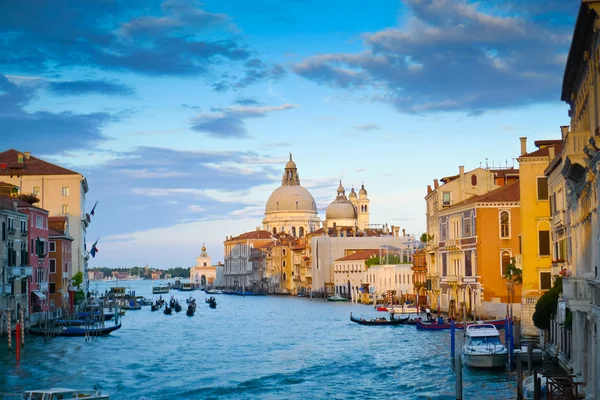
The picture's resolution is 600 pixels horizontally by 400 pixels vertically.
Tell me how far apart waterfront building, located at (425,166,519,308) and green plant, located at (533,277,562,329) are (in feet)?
60.7

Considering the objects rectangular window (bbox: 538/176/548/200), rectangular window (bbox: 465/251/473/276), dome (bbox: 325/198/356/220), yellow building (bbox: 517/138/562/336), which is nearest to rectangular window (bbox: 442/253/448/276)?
rectangular window (bbox: 465/251/473/276)

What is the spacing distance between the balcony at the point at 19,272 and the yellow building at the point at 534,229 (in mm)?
18675

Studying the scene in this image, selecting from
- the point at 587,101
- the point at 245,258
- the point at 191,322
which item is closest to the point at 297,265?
the point at 245,258

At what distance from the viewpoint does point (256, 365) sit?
99.9ft

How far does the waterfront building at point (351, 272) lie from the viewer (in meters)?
83.4

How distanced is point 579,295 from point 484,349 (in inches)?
357

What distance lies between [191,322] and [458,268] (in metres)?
17.9

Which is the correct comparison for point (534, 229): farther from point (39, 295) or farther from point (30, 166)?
point (30, 166)

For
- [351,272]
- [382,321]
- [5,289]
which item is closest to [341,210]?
[351,272]

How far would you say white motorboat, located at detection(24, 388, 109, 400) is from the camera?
788 inches

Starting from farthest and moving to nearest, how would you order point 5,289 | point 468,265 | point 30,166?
point 30,166
point 468,265
point 5,289

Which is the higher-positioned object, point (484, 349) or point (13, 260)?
point (13, 260)

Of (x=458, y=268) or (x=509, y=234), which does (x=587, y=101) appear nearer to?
(x=509, y=234)

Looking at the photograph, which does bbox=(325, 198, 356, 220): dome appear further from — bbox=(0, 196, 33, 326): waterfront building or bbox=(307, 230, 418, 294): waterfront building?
bbox=(0, 196, 33, 326): waterfront building
